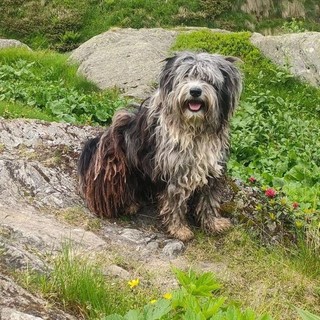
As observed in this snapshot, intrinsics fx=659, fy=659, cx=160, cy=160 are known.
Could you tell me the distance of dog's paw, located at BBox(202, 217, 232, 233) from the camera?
18.0ft

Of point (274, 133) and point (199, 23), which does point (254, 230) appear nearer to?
point (274, 133)

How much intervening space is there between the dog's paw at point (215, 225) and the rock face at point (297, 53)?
7.68 meters

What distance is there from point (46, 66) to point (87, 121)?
14.3ft

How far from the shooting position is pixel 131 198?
5.57 metres

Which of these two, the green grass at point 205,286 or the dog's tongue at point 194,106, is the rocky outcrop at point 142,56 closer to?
the dog's tongue at point 194,106

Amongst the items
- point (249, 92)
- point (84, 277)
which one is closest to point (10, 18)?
point (249, 92)

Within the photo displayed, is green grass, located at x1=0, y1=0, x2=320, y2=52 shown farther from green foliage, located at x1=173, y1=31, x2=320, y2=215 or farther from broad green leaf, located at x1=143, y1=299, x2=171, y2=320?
broad green leaf, located at x1=143, y1=299, x2=171, y2=320

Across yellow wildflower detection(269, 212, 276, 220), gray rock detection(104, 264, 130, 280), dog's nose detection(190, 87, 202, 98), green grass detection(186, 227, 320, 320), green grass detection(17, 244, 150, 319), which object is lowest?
green grass detection(186, 227, 320, 320)

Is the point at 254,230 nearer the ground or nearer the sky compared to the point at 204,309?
nearer the ground

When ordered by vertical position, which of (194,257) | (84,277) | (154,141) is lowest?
(194,257)

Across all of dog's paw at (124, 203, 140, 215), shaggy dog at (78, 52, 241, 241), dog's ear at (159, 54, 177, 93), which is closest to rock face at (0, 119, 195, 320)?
dog's paw at (124, 203, 140, 215)

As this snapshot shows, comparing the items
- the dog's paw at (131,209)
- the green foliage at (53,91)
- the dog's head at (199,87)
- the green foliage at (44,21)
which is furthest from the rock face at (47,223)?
the green foliage at (44,21)

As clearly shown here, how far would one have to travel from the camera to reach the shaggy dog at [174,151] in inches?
196

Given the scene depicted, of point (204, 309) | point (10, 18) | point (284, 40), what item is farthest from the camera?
point (10, 18)
